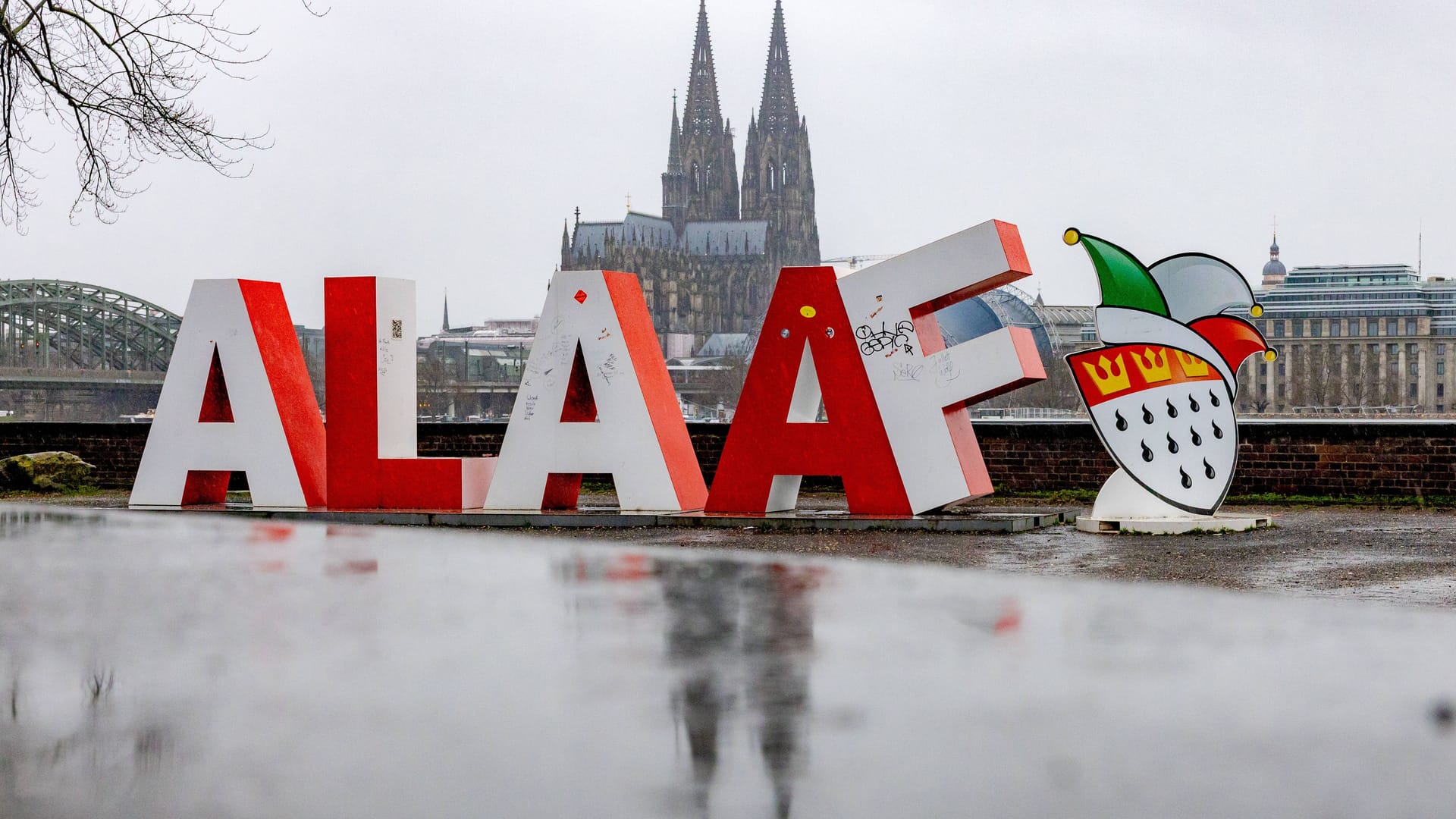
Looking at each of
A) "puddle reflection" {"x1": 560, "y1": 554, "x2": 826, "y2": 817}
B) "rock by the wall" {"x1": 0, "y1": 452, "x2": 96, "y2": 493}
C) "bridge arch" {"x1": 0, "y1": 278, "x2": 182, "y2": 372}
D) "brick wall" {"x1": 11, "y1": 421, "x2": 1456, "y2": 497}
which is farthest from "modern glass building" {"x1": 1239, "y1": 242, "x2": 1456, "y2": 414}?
"puddle reflection" {"x1": 560, "y1": 554, "x2": 826, "y2": 817}

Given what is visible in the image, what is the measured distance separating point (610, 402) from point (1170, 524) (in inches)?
230

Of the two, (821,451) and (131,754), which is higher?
(821,451)

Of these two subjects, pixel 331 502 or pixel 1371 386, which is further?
pixel 1371 386

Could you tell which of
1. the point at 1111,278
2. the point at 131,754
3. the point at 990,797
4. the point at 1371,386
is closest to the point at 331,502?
the point at 1111,278

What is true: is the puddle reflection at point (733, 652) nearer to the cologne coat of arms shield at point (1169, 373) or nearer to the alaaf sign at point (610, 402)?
the alaaf sign at point (610, 402)

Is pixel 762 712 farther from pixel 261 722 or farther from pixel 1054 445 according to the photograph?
pixel 1054 445

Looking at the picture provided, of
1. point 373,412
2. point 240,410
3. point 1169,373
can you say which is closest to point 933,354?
point 1169,373

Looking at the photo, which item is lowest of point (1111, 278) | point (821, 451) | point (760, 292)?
point (821, 451)

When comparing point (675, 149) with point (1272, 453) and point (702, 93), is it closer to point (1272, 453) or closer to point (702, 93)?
point (702, 93)

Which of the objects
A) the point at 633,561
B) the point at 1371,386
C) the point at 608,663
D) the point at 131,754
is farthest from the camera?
the point at 1371,386

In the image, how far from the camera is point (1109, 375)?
47.3 ft

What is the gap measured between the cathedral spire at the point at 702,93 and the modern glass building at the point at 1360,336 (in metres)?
56.5

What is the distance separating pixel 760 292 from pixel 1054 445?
125 m

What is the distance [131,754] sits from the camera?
5004 mm
